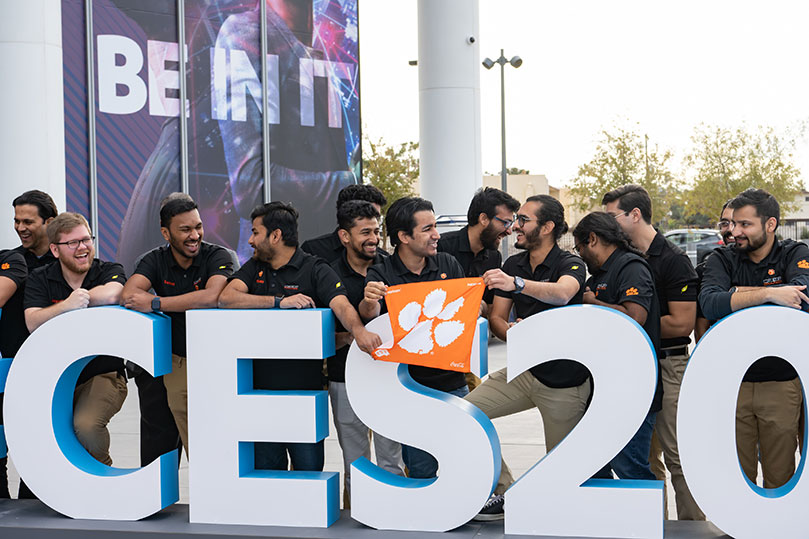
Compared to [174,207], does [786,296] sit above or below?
below

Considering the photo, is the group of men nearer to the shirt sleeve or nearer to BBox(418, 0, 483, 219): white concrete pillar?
the shirt sleeve

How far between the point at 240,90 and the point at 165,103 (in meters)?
1.26

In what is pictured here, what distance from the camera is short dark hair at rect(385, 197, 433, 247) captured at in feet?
15.7

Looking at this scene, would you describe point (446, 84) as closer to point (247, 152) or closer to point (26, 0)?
point (247, 152)

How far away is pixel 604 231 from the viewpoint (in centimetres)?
471

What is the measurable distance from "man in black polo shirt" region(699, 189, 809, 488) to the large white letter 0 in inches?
109

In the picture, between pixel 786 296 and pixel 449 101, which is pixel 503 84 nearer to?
pixel 449 101

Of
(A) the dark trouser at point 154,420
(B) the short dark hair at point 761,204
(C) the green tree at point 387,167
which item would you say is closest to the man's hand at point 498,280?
(B) the short dark hair at point 761,204

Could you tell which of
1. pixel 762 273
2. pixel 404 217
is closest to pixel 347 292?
pixel 404 217

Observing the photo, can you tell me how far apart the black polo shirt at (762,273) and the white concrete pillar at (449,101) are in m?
10.9

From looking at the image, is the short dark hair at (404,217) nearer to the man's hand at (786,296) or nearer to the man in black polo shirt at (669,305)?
the man in black polo shirt at (669,305)

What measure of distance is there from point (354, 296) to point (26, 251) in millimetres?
2044

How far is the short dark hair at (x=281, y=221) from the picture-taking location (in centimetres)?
488

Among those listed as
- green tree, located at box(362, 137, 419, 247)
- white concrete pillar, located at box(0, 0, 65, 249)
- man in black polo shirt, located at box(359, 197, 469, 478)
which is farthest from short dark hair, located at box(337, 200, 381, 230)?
green tree, located at box(362, 137, 419, 247)
